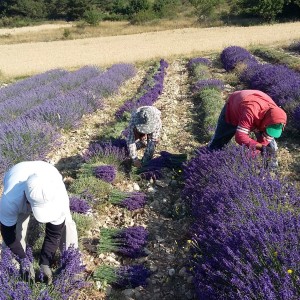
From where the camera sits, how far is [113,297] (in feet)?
9.36

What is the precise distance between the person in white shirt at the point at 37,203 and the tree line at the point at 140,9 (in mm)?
31706

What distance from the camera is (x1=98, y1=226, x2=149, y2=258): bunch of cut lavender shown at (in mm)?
3246

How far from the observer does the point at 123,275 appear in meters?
2.91

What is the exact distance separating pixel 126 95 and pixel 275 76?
378 cm

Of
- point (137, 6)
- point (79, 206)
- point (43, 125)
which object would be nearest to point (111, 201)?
point (79, 206)

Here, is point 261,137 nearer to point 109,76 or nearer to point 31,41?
point 109,76

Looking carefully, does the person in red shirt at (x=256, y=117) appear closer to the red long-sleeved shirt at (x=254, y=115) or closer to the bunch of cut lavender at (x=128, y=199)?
the red long-sleeved shirt at (x=254, y=115)

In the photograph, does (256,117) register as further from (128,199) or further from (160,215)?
(128,199)

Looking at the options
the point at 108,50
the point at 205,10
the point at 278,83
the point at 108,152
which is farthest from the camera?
the point at 205,10

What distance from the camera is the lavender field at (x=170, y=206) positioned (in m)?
2.17

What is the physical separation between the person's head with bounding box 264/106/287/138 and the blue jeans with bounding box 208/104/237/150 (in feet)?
1.89

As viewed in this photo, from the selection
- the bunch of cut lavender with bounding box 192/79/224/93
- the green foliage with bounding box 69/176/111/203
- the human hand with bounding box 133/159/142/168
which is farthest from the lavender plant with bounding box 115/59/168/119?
the green foliage with bounding box 69/176/111/203

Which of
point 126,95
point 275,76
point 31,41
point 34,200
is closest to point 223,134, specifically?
point 34,200

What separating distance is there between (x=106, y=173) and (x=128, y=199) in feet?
1.82
